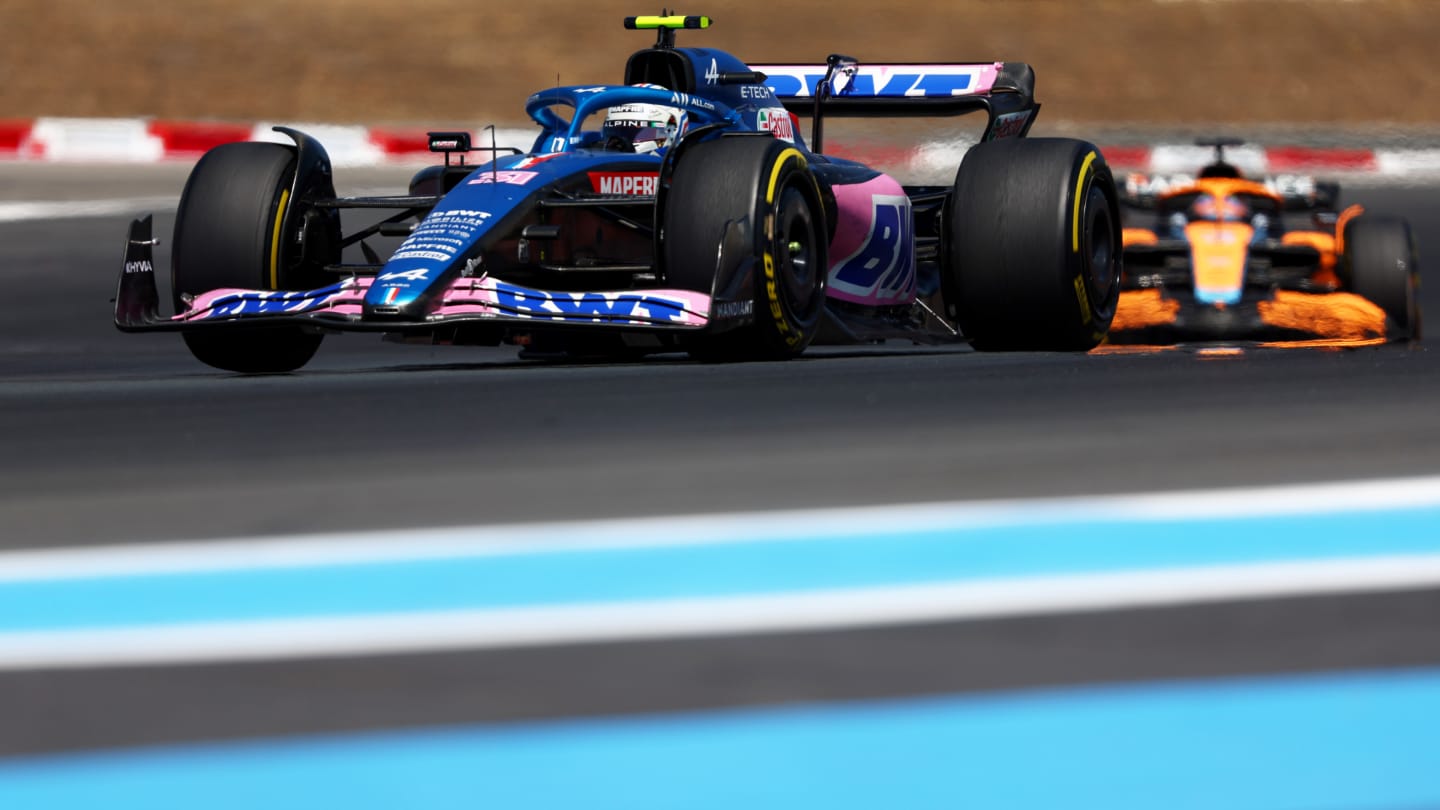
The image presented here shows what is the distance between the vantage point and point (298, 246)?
28.3 feet

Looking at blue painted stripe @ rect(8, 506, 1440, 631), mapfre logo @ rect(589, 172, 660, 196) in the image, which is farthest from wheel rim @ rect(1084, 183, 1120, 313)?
blue painted stripe @ rect(8, 506, 1440, 631)

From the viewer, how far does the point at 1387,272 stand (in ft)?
34.8

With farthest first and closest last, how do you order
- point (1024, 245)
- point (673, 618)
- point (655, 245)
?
point (1024, 245), point (655, 245), point (673, 618)

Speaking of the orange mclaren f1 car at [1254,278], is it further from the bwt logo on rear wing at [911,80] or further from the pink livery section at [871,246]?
the pink livery section at [871,246]

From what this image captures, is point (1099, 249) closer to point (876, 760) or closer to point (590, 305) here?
point (590, 305)

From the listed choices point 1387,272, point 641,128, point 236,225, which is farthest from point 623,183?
point 1387,272

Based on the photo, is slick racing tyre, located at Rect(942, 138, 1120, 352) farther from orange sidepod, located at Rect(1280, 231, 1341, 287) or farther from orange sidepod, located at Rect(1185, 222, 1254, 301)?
orange sidepod, located at Rect(1280, 231, 1341, 287)

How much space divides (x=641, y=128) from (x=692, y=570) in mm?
5290

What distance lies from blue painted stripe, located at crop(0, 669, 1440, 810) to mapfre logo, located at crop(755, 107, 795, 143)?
6.64 metres

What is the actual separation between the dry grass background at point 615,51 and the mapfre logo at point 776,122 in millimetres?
15704

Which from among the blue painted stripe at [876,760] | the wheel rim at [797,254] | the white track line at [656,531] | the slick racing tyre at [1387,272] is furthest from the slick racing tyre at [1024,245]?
the blue painted stripe at [876,760]

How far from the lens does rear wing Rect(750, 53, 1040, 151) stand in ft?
34.0

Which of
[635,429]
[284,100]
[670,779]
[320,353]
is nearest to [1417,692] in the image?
[670,779]

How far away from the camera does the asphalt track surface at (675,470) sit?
3.01m
